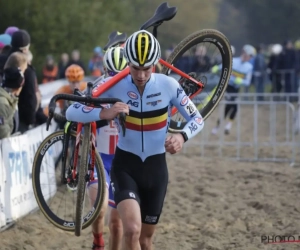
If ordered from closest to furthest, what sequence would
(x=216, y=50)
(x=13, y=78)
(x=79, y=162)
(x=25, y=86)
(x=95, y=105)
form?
(x=95, y=105) → (x=79, y=162) → (x=216, y=50) → (x=13, y=78) → (x=25, y=86)

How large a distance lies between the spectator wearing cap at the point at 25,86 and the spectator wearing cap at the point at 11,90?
1.04 feet

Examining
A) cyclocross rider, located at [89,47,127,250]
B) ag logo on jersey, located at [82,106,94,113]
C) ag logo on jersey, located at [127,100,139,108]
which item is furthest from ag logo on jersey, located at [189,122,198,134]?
cyclocross rider, located at [89,47,127,250]

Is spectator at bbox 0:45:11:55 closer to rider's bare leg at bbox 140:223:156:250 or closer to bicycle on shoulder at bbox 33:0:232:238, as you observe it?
bicycle on shoulder at bbox 33:0:232:238

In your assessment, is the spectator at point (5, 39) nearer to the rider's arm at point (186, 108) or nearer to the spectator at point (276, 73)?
the rider's arm at point (186, 108)

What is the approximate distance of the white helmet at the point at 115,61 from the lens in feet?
23.5

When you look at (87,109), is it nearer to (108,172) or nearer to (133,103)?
(133,103)

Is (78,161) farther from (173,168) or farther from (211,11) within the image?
(211,11)

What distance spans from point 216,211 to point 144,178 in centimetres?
368

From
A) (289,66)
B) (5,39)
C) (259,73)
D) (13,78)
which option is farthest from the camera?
(259,73)

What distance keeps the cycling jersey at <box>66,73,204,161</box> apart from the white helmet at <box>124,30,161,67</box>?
31 centimetres

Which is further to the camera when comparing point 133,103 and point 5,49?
point 5,49

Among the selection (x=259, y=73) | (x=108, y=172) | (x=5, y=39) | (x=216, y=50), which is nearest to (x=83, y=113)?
(x=108, y=172)

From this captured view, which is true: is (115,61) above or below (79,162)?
above

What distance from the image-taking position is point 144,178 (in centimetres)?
625
